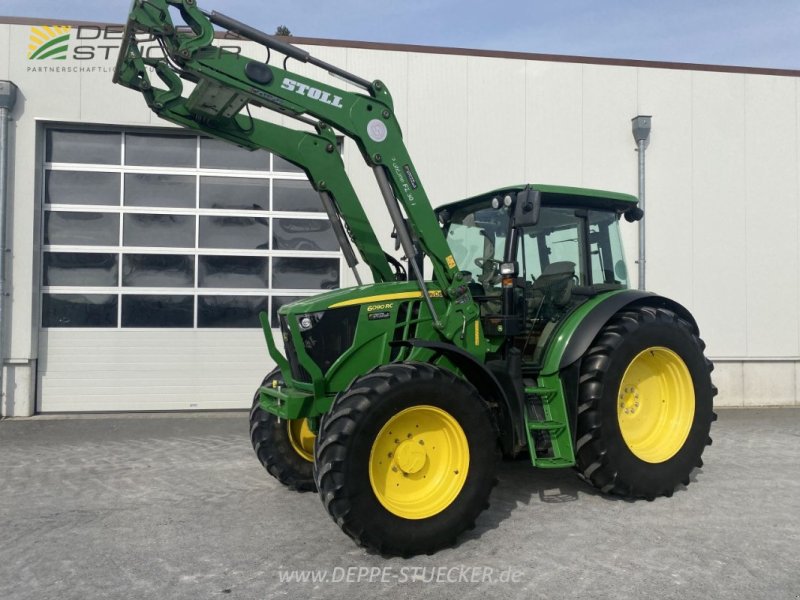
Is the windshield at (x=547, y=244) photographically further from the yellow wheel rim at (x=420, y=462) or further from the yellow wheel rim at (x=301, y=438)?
the yellow wheel rim at (x=301, y=438)

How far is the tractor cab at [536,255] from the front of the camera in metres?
5.07

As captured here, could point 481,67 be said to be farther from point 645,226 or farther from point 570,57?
point 645,226

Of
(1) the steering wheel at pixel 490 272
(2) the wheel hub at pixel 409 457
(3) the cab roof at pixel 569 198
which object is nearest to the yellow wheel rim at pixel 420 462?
(2) the wheel hub at pixel 409 457

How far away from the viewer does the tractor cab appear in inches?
199

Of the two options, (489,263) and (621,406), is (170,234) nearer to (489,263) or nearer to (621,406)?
(489,263)

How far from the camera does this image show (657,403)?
5492mm

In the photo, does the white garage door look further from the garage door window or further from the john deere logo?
the john deere logo

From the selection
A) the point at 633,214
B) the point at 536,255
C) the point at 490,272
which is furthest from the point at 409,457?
the point at 633,214

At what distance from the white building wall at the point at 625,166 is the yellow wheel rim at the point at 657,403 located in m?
4.70

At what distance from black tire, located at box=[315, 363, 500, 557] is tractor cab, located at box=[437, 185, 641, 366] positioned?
0.96 m

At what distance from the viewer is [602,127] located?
398 inches

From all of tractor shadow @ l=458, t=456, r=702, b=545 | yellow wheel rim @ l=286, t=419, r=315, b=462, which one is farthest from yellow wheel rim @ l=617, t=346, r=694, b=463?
yellow wheel rim @ l=286, t=419, r=315, b=462

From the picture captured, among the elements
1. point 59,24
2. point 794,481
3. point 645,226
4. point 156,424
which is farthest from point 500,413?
point 59,24

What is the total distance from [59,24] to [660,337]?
8641 millimetres
